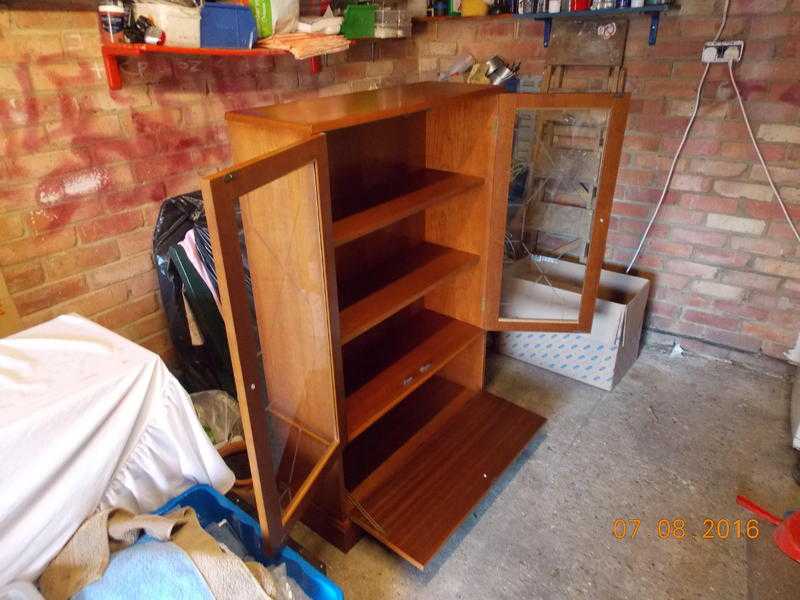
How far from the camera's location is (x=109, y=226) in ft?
5.81

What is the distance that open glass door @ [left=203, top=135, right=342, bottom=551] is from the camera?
99 centimetres

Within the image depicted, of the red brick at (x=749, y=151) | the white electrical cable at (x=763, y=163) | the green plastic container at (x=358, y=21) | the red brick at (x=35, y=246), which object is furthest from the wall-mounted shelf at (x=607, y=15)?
the red brick at (x=35, y=246)

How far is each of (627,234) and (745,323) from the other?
0.65 meters

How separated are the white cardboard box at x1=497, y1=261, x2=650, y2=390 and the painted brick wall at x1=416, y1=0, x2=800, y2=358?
207mm

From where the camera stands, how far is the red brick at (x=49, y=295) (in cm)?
161

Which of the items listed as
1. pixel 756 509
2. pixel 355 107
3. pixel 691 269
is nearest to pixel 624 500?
pixel 756 509

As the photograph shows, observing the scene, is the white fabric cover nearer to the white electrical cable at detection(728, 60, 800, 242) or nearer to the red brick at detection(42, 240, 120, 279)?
the red brick at detection(42, 240, 120, 279)

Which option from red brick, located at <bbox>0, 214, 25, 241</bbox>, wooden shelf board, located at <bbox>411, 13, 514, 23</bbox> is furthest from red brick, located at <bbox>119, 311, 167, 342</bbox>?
wooden shelf board, located at <bbox>411, 13, 514, 23</bbox>

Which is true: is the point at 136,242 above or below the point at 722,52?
below

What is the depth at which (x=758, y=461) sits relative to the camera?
78.3 inches

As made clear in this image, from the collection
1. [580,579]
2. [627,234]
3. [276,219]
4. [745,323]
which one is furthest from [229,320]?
[745,323]

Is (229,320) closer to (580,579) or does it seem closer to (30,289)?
(30,289)

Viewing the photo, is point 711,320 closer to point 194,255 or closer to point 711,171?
point 711,171

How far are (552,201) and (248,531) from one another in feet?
5.21
